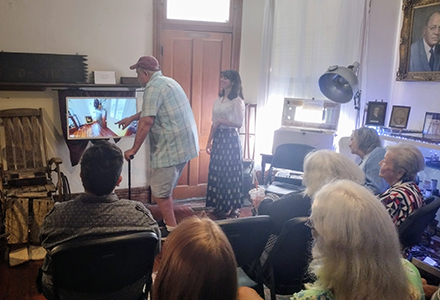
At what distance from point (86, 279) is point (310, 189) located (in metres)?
1.16

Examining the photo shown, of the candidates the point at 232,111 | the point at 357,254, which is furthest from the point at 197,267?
the point at 232,111

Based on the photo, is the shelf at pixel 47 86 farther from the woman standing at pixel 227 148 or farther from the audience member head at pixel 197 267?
the audience member head at pixel 197 267

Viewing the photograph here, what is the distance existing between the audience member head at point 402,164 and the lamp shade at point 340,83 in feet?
3.94

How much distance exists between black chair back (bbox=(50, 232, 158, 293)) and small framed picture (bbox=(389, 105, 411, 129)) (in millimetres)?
2887

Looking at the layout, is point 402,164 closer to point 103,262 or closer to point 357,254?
point 357,254

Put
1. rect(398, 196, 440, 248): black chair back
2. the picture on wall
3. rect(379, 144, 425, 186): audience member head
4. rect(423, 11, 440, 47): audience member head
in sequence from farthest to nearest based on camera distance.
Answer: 1. rect(423, 11, 440, 47): audience member head
2. the picture on wall
3. rect(379, 144, 425, 186): audience member head
4. rect(398, 196, 440, 248): black chair back

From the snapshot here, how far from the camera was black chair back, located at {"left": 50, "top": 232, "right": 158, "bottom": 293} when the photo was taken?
4.48 feet

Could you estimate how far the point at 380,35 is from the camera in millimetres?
3936

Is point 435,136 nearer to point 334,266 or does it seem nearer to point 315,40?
point 315,40

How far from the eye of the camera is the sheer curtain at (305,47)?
405 centimetres

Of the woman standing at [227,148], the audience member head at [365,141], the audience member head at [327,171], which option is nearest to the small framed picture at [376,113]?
the audience member head at [365,141]

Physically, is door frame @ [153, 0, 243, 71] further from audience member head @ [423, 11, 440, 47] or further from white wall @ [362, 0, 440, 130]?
audience member head @ [423, 11, 440, 47]

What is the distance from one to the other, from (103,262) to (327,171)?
3.92 feet

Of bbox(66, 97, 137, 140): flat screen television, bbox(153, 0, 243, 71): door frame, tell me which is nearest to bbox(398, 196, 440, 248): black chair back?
bbox(66, 97, 137, 140): flat screen television
